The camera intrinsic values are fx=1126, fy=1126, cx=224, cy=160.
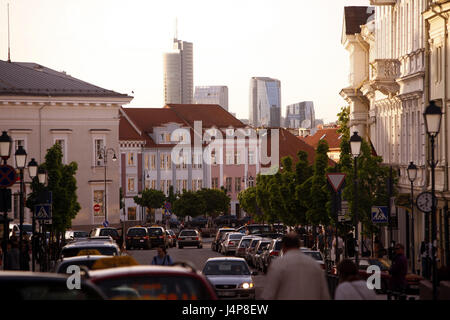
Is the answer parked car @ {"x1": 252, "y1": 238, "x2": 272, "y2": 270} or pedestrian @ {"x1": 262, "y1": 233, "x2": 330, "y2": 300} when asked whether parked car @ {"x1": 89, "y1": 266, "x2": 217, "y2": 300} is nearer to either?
pedestrian @ {"x1": 262, "y1": 233, "x2": 330, "y2": 300}

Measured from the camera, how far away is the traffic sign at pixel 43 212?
1487 inches

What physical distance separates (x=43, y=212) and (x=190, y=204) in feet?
270

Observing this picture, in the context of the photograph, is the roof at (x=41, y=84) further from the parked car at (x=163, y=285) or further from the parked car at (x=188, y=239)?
the parked car at (x=163, y=285)

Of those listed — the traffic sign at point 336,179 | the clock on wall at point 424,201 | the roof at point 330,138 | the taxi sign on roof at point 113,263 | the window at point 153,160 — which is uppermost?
the roof at point 330,138

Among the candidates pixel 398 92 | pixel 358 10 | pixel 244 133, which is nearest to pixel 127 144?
pixel 244 133

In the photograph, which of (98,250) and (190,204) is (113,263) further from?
(190,204)

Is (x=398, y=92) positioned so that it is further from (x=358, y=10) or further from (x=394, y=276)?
(x=394, y=276)

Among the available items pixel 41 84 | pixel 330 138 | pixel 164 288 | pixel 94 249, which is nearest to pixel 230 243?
pixel 41 84

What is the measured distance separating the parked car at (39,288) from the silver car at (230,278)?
1712cm

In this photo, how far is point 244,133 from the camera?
13775 centimetres

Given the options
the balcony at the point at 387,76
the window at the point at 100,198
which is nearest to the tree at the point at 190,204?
the window at the point at 100,198

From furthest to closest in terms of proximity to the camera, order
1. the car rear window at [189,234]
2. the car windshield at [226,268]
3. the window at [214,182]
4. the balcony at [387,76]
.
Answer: the window at [214,182]
the car rear window at [189,234]
the balcony at [387,76]
the car windshield at [226,268]

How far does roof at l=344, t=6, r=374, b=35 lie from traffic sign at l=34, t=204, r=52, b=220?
115 feet
